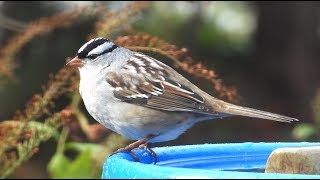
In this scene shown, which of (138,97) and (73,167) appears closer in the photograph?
(138,97)

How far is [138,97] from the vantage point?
4211 millimetres

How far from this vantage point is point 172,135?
4.15 meters

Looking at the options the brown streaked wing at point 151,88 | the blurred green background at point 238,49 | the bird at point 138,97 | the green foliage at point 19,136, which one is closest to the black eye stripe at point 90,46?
the bird at point 138,97

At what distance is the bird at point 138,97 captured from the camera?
405 centimetres

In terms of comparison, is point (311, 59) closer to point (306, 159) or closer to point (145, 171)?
point (306, 159)

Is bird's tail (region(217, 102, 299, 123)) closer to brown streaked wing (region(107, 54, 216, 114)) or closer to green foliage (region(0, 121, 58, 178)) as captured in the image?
brown streaked wing (region(107, 54, 216, 114))

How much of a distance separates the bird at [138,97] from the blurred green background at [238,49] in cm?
298

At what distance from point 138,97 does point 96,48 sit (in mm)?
316

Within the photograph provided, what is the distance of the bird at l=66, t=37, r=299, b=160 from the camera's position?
405cm

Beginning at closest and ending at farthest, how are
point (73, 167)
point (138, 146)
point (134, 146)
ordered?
1. point (134, 146)
2. point (138, 146)
3. point (73, 167)

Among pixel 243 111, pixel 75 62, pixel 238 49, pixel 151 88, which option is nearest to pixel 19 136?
pixel 75 62

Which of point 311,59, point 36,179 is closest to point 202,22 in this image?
point 311,59

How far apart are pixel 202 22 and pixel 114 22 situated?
430 centimetres

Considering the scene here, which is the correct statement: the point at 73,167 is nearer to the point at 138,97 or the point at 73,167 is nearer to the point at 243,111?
the point at 138,97
